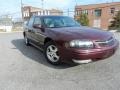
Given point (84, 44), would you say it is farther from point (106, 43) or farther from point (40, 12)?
point (40, 12)

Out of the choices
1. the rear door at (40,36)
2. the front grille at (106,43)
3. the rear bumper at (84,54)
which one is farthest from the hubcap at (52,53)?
the front grille at (106,43)

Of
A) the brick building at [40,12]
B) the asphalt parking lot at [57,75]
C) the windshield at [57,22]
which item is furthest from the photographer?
the brick building at [40,12]

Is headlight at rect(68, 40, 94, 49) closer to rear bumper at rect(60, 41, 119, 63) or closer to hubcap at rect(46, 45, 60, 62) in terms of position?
rear bumper at rect(60, 41, 119, 63)

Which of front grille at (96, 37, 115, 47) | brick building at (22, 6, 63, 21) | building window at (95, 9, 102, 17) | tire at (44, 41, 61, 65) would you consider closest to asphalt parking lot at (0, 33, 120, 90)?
tire at (44, 41, 61, 65)

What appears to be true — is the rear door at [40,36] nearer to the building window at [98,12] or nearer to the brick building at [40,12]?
the brick building at [40,12]

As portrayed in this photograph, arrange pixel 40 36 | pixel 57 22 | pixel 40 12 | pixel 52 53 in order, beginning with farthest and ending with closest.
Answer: pixel 40 12 → pixel 57 22 → pixel 40 36 → pixel 52 53

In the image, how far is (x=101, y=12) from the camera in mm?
45031

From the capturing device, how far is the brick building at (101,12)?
43.6m

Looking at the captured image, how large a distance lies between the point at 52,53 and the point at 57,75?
0.96 metres

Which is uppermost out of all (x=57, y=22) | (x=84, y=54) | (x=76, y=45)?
(x=57, y=22)

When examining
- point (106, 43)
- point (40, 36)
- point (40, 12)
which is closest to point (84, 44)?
point (106, 43)

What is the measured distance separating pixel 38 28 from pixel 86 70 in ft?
7.63

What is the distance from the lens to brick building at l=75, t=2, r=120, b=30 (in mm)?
43562

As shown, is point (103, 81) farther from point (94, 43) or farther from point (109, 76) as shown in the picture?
point (94, 43)
